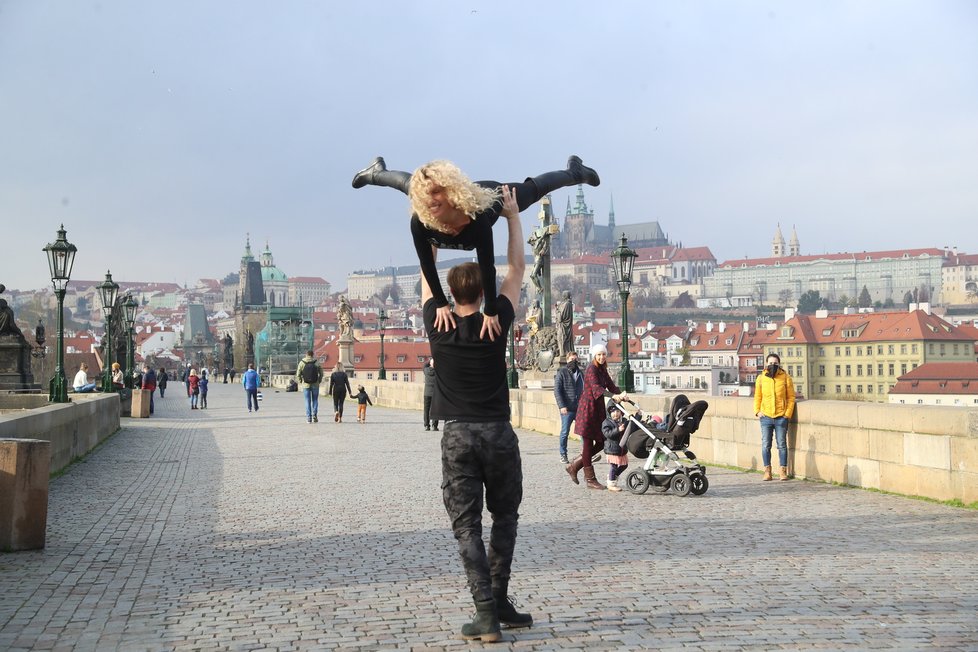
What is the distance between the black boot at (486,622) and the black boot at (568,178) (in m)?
1.89

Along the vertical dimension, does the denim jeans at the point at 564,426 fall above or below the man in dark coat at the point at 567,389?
below

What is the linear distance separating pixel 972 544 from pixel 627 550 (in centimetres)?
226

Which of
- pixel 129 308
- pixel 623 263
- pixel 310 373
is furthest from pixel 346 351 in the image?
pixel 623 263

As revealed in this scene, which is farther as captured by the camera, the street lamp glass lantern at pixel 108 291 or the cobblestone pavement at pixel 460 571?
the street lamp glass lantern at pixel 108 291

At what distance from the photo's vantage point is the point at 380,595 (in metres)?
6.14

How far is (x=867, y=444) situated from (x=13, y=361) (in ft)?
60.9

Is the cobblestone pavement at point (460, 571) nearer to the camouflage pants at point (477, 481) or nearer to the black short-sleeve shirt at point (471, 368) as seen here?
the camouflage pants at point (477, 481)

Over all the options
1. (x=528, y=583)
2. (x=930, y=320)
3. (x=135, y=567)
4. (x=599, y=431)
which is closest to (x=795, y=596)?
(x=528, y=583)

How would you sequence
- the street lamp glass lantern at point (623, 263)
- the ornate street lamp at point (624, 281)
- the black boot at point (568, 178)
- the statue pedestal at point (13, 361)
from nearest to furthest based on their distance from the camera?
the black boot at point (568, 178)
the ornate street lamp at point (624, 281)
the street lamp glass lantern at point (623, 263)
the statue pedestal at point (13, 361)

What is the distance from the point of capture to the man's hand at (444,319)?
5.15 m

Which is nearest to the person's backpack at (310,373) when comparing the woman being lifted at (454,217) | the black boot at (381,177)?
the black boot at (381,177)

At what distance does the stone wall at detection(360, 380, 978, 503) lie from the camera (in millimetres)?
9680

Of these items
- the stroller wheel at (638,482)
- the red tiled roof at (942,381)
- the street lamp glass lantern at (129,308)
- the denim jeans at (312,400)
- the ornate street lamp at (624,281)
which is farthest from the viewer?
the street lamp glass lantern at (129,308)

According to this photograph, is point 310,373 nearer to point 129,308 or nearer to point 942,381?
point 129,308
